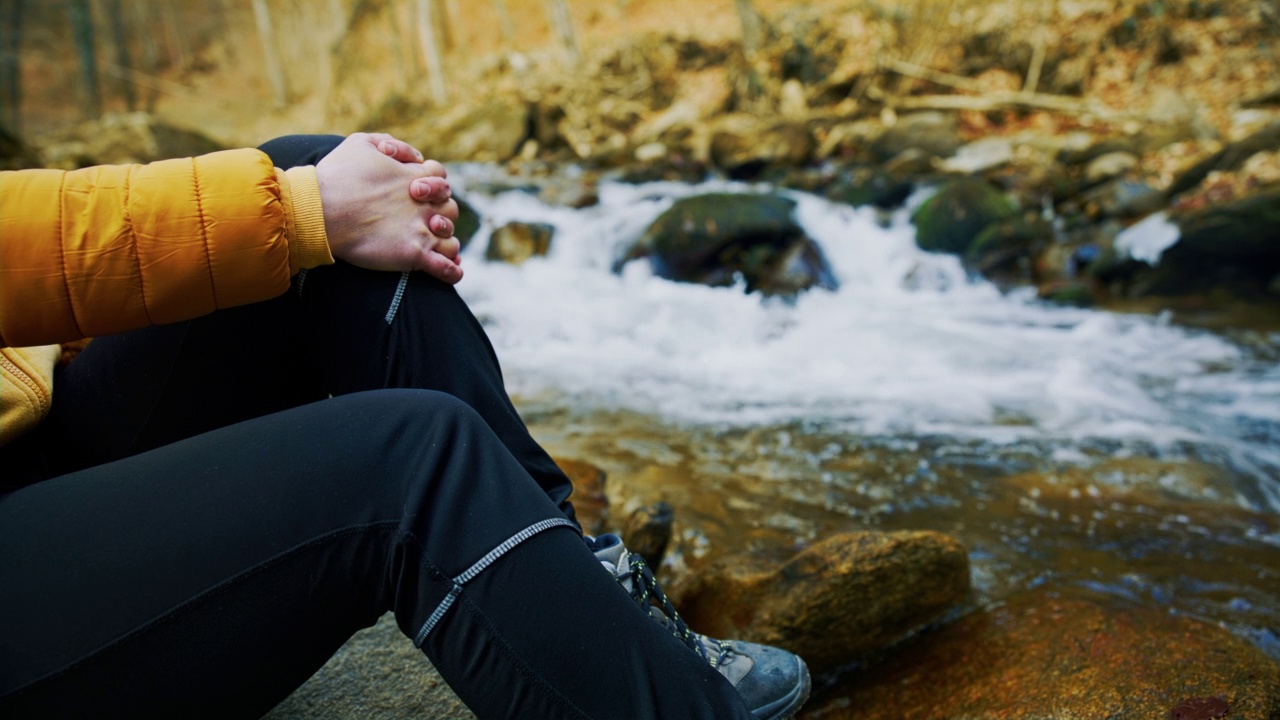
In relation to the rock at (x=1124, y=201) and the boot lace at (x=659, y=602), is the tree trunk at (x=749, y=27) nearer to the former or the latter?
the rock at (x=1124, y=201)

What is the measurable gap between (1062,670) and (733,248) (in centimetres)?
601

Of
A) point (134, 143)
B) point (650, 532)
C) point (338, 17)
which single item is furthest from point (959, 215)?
point (338, 17)

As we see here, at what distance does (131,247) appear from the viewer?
104 cm

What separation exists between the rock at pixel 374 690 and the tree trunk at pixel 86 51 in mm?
23857

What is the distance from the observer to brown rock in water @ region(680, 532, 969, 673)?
6.74 feet

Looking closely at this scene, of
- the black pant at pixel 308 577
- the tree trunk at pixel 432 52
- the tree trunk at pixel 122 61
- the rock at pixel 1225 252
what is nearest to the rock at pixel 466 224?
the rock at pixel 1225 252

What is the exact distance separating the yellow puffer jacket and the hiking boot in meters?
0.68

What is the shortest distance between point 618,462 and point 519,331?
3.09 m

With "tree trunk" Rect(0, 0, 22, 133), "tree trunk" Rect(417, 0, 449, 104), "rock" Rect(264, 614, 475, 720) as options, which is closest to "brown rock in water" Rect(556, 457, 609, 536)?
"rock" Rect(264, 614, 475, 720)

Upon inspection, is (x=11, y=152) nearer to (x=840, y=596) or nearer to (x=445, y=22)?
(x=840, y=596)

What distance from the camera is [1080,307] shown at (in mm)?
6832

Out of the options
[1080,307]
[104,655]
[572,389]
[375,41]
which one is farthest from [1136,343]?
[375,41]

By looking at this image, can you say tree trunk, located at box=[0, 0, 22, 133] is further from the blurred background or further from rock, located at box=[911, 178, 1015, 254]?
rock, located at box=[911, 178, 1015, 254]

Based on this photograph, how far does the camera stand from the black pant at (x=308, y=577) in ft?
3.03
